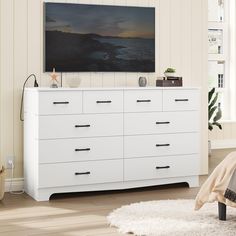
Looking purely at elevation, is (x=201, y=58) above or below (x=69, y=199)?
above

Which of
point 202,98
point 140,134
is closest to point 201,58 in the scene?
point 202,98

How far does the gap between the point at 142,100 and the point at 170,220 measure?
144cm

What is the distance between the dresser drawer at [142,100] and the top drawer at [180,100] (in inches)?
2.9

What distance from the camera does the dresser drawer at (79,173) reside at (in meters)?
4.75

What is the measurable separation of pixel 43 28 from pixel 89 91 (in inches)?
31.5

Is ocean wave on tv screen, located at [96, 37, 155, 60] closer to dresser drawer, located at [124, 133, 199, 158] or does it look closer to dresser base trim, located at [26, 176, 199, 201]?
dresser drawer, located at [124, 133, 199, 158]

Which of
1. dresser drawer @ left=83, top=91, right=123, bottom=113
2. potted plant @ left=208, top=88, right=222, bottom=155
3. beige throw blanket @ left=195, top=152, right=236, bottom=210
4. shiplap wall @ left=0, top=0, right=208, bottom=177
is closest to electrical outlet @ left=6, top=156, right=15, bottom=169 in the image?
A: shiplap wall @ left=0, top=0, right=208, bottom=177

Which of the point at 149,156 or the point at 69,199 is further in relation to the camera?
the point at 149,156

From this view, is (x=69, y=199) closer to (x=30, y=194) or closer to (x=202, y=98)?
(x=30, y=194)

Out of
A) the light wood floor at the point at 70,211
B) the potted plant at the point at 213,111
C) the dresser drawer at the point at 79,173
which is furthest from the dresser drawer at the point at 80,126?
the potted plant at the point at 213,111

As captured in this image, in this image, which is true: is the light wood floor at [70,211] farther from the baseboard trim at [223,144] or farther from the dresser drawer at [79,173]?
the baseboard trim at [223,144]

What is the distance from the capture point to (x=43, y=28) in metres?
5.18

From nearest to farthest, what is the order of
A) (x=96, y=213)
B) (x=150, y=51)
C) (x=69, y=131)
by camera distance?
(x=96, y=213), (x=69, y=131), (x=150, y=51)

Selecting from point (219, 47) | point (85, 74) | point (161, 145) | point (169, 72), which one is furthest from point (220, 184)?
point (219, 47)
